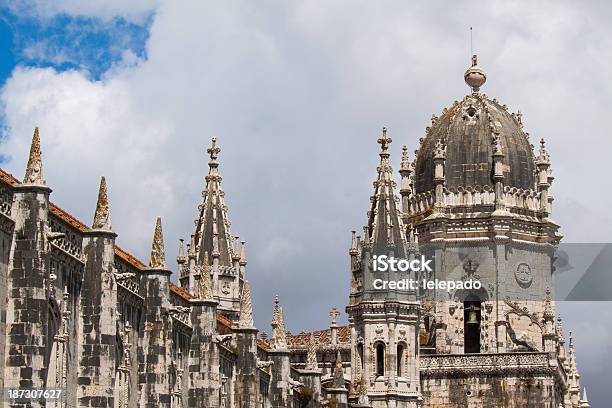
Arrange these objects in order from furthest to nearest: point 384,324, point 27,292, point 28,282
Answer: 1. point 384,324
2. point 28,282
3. point 27,292

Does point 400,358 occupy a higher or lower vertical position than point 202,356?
higher

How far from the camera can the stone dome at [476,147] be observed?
106312 millimetres

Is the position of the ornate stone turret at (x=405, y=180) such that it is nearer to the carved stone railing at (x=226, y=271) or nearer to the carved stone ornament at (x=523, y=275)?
the carved stone ornament at (x=523, y=275)

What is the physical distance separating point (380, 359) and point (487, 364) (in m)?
8.54

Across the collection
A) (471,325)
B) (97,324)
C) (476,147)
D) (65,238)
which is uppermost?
(476,147)

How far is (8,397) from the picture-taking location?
45.7 metres

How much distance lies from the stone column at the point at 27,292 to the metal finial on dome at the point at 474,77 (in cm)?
6543

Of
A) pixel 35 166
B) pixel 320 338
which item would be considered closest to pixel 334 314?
pixel 320 338

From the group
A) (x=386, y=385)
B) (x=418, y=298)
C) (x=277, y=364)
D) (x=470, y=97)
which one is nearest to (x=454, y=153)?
(x=470, y=97)

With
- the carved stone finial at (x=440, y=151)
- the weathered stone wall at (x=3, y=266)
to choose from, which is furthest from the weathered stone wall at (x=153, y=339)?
the carved stone finial at (x=440, y=151)

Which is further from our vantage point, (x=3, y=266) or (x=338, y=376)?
(x=338, y=376)

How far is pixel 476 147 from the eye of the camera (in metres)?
107

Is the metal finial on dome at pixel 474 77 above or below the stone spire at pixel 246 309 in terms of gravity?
above

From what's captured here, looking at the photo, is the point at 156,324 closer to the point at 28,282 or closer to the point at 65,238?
the point at 65,238
